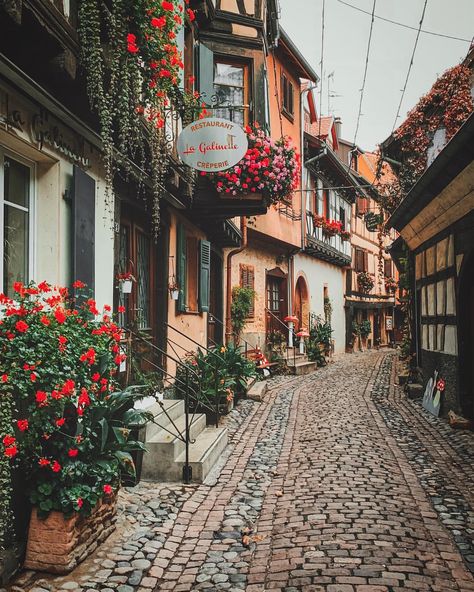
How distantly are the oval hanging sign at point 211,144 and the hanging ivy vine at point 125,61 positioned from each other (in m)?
0.92

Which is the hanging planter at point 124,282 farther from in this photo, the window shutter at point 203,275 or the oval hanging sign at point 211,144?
the window shutter at point 203,275

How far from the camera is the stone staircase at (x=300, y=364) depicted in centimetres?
1522

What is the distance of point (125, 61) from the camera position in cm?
469

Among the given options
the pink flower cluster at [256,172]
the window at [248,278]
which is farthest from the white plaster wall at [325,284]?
the pink flower cluster at [256,172]

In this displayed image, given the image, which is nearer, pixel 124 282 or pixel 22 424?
pixel 22 424

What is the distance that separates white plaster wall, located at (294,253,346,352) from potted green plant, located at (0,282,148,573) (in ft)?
48.2

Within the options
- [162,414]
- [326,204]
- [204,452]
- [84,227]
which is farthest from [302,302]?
[84,227]

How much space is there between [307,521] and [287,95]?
1361 cm

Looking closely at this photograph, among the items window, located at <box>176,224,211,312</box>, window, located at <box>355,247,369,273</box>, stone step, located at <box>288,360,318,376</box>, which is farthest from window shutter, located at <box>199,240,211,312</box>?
window, located at <box>355,247,369,273</box>

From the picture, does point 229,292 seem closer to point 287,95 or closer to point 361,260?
point 287,95

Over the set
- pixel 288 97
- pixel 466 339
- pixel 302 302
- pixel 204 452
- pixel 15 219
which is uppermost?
pixel 288 97

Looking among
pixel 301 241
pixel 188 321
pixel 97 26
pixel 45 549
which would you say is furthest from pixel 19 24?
pixel 301 241

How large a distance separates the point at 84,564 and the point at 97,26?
12.2 ft

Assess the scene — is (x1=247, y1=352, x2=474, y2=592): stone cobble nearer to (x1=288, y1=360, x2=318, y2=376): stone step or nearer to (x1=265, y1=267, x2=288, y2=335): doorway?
(x1=288, y1=360, x2=318, y2=376): stone step
